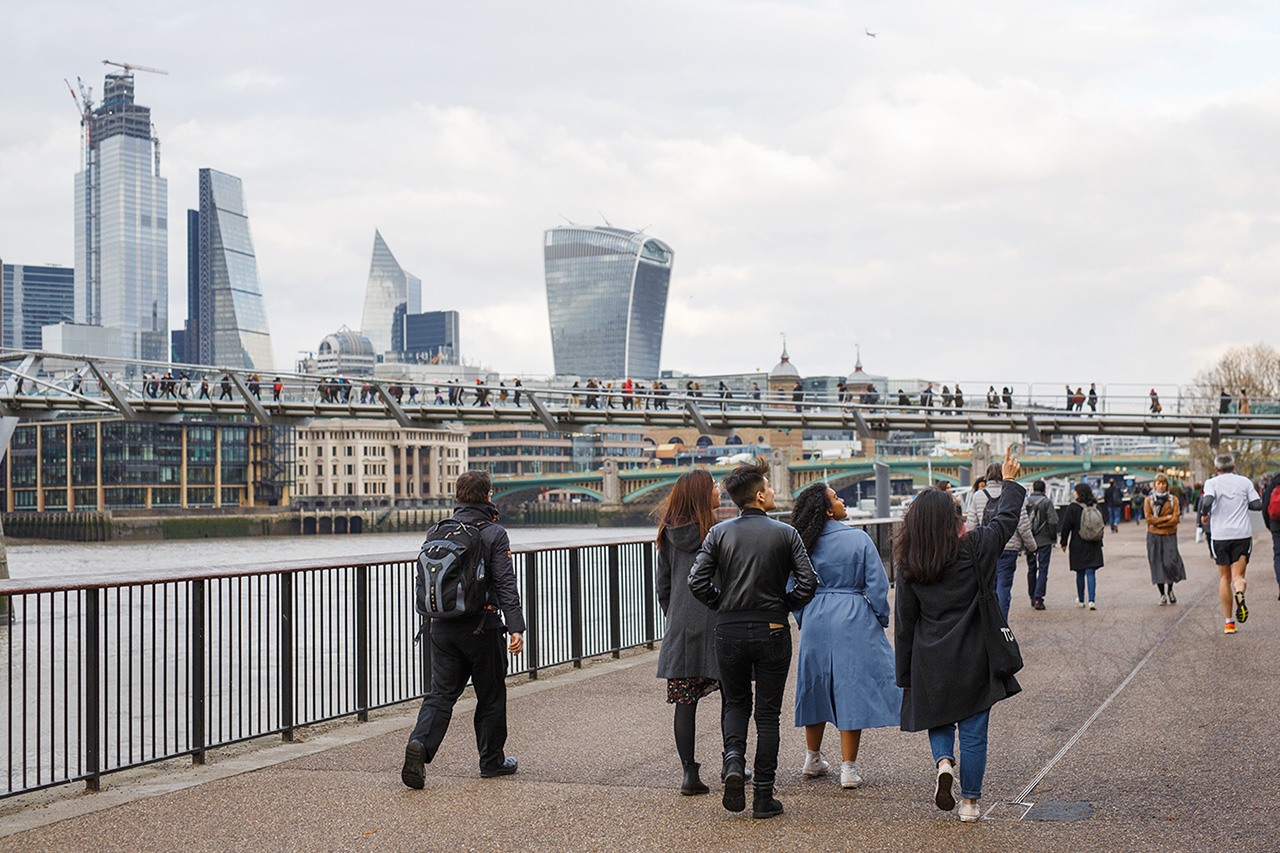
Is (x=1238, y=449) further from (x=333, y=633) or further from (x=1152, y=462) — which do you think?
(x=333, y=633)

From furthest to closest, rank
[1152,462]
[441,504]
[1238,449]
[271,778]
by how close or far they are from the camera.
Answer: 1. [441,504]
2. [1152,462]
3. [1238,449]
4. [271,778]

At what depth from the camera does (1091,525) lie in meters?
16.4

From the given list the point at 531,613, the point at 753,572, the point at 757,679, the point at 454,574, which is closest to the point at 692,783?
the point at 757,679

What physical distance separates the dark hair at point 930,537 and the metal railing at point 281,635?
12.7ft

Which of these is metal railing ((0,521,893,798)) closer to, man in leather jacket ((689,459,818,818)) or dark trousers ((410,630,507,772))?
dark trousers ((410,630,507,772))

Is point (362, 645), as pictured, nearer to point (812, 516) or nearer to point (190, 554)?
point (812, 516)

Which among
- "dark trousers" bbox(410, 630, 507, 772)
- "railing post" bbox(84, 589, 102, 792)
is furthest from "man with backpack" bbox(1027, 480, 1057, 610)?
"railing post" bbox(84, 589, 102, 792)

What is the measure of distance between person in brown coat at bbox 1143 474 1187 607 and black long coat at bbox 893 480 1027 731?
10156 mm

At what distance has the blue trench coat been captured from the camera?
23.4 ft

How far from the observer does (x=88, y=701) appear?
7.86 meters

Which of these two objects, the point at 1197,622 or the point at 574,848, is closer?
the point at 574,848

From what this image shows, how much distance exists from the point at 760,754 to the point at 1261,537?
30090 mm

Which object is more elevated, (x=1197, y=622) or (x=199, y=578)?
(x=199, y=578)

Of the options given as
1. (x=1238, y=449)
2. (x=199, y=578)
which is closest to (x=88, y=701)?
(x=199, y=578)
